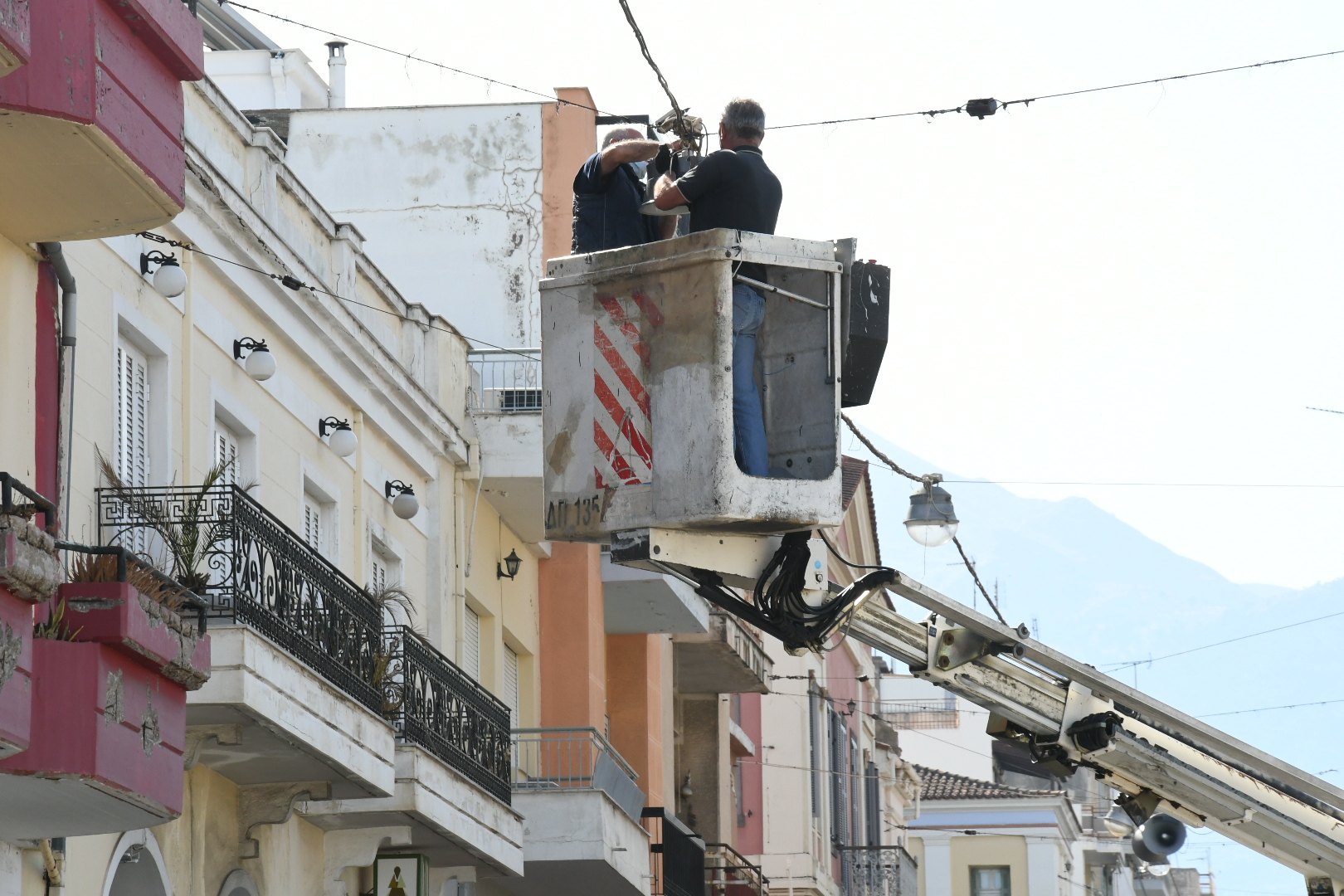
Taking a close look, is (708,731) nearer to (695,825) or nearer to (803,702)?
(695,825)

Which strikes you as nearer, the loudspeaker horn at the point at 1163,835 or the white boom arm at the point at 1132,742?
the white boom arm at the point at 1132,742

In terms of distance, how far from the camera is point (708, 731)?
1199 inches

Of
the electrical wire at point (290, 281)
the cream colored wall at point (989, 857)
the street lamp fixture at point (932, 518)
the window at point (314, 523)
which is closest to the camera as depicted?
the electrical wire at point (290, 281)

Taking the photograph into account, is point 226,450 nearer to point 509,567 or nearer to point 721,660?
point 509,567

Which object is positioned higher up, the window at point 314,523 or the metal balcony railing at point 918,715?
the metal balcony railing at point 918,715

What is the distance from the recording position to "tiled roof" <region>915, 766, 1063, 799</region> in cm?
5281

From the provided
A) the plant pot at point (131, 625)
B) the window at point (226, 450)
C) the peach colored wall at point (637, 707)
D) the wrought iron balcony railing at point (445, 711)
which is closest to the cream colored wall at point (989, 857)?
the peach colored wall at point (637, 707)

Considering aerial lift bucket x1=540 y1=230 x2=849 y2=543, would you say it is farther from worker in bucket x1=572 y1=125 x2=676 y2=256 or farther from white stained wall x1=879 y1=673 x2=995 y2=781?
white stained wall x1=879 y1=673 x2=995 y2=781

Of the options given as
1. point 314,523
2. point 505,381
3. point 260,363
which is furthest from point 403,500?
point 505,381

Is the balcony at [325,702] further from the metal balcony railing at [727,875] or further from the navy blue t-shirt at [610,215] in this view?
the metal balcony railing at [727,875]

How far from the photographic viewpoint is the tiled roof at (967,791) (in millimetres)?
52812

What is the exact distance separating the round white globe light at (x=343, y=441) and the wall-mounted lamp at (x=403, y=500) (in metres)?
1.10

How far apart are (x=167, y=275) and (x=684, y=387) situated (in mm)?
5282

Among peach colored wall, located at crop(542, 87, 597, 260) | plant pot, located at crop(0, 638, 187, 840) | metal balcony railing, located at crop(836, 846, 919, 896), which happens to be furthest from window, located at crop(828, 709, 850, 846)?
plant pot, located at crop(0, 638, 187, 840)
